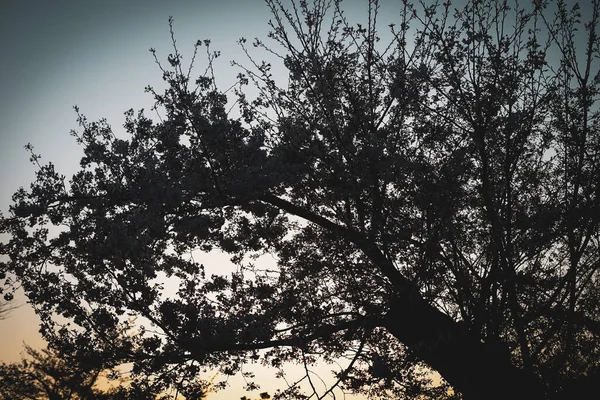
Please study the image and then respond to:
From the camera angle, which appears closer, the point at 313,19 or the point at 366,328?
the point at 366,328

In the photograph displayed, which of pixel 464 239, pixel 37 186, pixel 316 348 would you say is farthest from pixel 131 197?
pixel 464 239

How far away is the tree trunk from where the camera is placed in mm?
5988

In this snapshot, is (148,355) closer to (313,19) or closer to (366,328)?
(366,328)

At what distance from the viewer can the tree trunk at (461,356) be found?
5.99m

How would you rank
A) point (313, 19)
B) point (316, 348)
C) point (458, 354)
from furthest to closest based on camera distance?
point (316, 348) → point (313, 19) → point (458, 354)

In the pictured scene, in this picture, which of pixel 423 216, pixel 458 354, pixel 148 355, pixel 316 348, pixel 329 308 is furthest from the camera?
pixel 316 348

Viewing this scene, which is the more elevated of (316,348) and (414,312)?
(316,348)

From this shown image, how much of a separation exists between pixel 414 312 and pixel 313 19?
6413 mm

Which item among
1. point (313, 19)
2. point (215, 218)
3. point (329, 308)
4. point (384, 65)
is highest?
point (313, 19)

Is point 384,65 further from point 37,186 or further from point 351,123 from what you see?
point 37,186

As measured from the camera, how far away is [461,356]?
20.6ft

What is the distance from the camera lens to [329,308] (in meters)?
7.89

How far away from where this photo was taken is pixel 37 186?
6.62 meters

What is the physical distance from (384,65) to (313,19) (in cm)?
185
